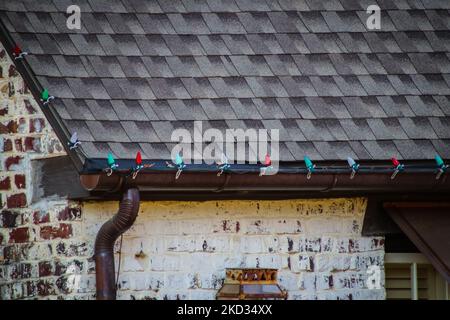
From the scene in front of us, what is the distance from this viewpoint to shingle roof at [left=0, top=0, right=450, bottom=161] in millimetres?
9133

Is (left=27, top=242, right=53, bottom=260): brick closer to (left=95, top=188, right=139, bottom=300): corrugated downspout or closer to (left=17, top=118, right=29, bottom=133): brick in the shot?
(left=95, top=188, right=139, bottom=300): corrugated downspout

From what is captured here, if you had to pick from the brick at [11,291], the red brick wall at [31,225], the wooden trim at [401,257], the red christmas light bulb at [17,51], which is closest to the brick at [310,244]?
the wooden trim at [401,257]

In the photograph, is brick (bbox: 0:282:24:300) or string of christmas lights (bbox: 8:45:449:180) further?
brick (bbox: 0:282:24:300)

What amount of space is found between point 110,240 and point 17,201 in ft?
2.67

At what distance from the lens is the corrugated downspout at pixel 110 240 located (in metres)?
8.66

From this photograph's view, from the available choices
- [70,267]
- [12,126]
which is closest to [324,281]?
[70,267]

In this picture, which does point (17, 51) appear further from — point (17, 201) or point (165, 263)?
point (165, 263)

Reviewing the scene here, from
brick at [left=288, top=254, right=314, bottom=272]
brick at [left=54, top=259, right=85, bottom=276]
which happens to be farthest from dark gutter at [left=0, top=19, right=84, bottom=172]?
brick at [left=288, top=254, right=314, bottom=272]

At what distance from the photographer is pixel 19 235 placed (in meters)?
8.99

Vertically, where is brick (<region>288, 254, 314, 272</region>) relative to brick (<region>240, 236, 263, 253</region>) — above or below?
below

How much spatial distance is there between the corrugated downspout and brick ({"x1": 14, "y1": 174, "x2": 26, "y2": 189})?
734 mm
